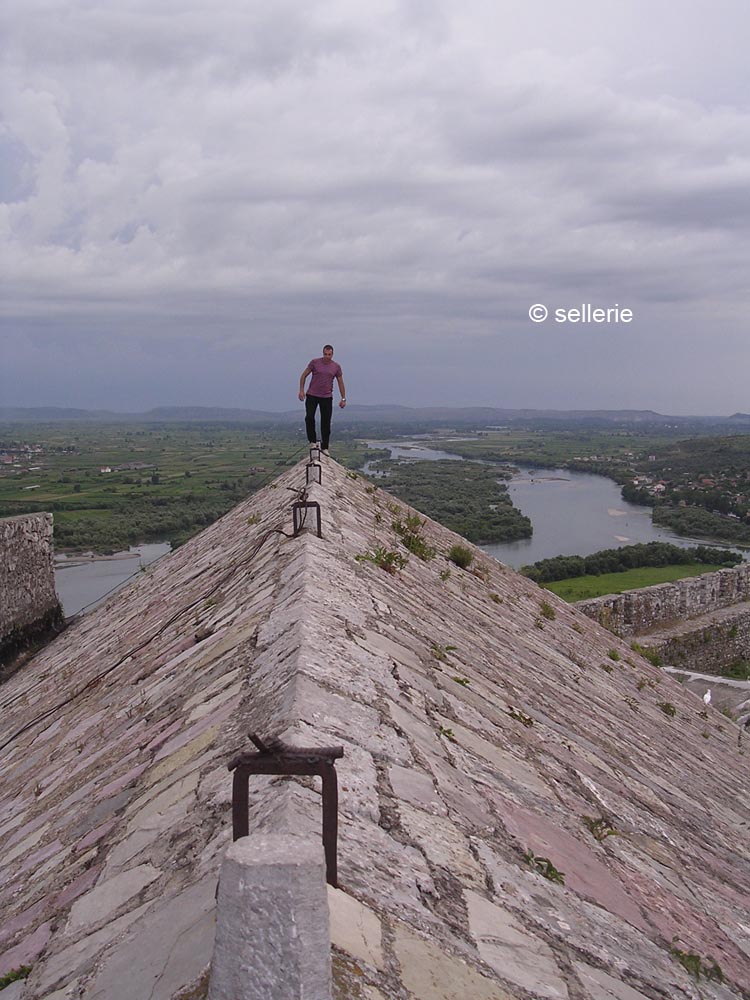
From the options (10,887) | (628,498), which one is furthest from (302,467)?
(628,498)

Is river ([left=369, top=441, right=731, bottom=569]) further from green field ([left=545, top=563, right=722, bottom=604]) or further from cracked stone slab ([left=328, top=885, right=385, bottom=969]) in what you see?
cracked stone slab ([left=328, top=885, right=385, bottom=969])

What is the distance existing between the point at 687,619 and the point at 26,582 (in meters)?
12.1

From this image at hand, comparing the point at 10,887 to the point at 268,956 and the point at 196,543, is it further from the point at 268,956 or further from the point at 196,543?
the point at 196,543

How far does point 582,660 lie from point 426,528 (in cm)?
206

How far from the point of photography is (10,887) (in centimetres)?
222

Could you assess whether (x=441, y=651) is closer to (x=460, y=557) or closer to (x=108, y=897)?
(x=108, y=897)

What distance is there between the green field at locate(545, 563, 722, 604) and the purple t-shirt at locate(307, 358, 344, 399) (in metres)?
11.4

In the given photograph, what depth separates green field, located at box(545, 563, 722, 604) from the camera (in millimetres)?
20078

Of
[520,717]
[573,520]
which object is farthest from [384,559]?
[573,520]

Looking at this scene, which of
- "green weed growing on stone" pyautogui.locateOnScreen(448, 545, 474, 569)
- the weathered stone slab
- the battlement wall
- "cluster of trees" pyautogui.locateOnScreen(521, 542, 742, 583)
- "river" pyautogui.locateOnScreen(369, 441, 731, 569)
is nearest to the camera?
the weathered stone slab

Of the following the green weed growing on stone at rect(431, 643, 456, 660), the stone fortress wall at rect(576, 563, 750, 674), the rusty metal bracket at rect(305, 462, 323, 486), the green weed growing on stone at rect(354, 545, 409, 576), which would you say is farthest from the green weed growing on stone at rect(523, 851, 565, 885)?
the stone fortress wall at rect(576, 563, 750, 674)

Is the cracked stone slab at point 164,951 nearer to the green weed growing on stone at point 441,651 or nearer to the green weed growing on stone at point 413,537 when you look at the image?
the green weed growing on stone at point 441,651

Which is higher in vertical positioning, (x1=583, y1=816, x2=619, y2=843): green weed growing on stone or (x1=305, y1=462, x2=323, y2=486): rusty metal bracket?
(x1=305, y1=462, x2=323, y2=486): rusty metal bracket

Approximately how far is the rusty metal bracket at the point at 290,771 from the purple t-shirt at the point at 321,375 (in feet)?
23.4
